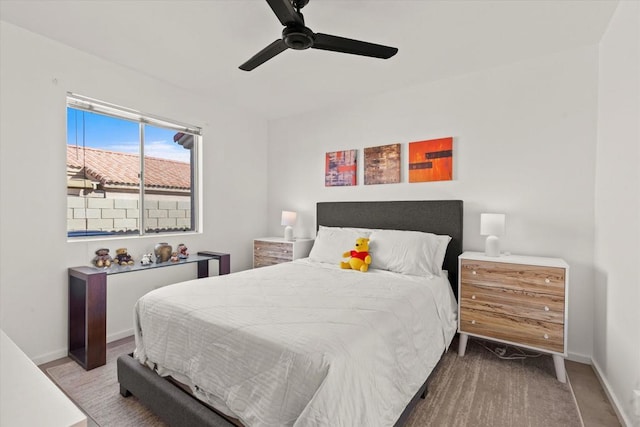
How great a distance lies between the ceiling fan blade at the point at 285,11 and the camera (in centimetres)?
152

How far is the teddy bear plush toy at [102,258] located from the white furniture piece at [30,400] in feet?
6.53

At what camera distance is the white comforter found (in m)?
1.24

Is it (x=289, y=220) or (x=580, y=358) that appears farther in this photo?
(x=289, y=220)

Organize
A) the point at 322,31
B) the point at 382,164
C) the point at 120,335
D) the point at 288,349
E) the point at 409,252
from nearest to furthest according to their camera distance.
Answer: the point at 288,349 < the point at 322,31 < the point at 409,252 < the point at 120,335 < the point at 382,164

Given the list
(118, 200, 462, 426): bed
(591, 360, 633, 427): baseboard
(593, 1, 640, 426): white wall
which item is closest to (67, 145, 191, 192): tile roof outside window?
(118, 200, 462, 426): bed

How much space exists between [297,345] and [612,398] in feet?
7.02

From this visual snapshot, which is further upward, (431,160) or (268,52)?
(268,52)

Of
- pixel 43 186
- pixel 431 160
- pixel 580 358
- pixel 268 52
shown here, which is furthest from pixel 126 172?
pixel 580 358

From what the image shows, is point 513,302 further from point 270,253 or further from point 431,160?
point 270,253

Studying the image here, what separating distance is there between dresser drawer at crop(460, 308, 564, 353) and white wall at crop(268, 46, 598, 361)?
1.86 feet

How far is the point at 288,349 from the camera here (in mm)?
1311

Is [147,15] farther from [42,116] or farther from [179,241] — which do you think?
[179,241]

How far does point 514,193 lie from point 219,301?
264 centimetres

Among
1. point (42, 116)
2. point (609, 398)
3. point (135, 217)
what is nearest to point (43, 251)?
point (135, 217)
